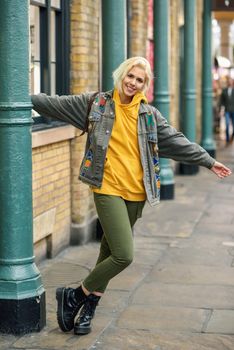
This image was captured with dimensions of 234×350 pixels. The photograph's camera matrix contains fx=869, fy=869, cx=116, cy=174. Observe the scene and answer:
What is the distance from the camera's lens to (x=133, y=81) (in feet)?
18.0

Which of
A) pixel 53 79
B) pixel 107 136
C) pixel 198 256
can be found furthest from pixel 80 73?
pixel 107 136

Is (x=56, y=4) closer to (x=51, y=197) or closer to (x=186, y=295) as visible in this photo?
(x=51, y=197)

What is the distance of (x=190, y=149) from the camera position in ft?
18.9

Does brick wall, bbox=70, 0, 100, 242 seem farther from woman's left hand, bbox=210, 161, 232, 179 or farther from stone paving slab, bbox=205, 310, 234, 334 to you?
woman's left hand, bbox=210, 161, 232, 179

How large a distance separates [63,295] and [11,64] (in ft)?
5.12

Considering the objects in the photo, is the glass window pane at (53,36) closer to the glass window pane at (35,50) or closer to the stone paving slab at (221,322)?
the glass window pane at (35,50)

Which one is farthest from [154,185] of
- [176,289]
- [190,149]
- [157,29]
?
[157,29]

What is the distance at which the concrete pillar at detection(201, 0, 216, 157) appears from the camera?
56.7 feet

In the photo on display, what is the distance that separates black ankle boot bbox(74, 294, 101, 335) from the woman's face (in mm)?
1377

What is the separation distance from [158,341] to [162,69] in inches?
283

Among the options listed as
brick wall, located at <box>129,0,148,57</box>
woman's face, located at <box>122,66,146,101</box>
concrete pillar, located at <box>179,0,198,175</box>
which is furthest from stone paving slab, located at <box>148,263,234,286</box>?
concrete pillar, located at <box>179,0,198,175</box>

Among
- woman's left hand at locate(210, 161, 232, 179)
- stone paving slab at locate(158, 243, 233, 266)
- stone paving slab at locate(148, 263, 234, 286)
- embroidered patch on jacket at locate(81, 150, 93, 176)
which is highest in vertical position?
embroidered patch on jacket at locate(81, 150, 93, 176)

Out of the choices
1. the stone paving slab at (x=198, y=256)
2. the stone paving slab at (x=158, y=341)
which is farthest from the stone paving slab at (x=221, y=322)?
the stone paving slab at (x=198, y=256)

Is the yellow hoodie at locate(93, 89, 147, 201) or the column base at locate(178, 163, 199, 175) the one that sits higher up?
the yellow hoodie at locate(93, 89, 147, 201)
